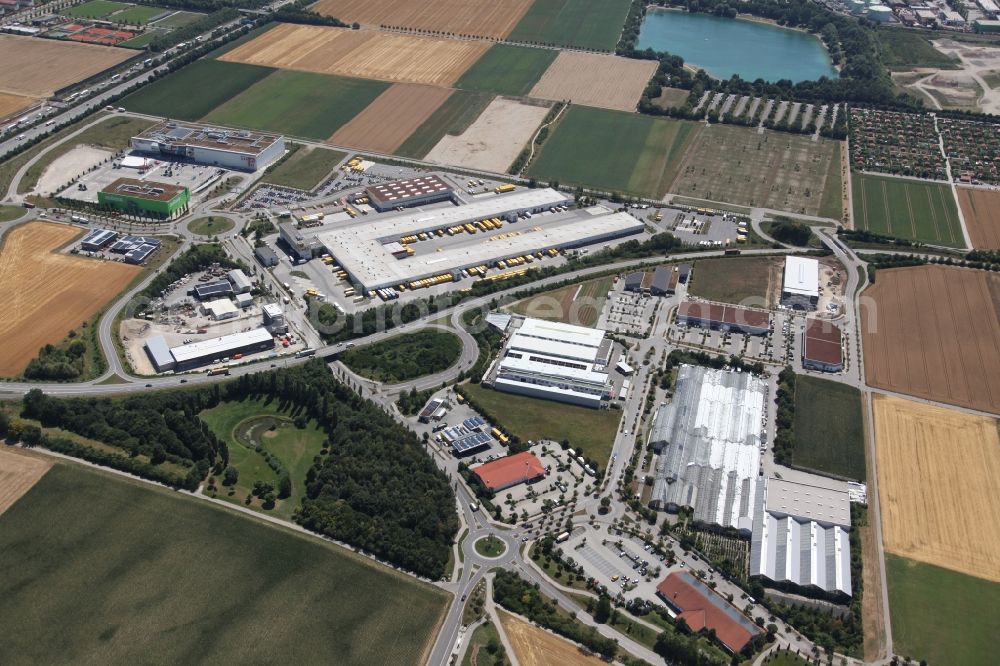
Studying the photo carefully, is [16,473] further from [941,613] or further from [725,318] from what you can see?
[941,613]

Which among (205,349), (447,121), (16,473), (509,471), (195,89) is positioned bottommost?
(447,121)

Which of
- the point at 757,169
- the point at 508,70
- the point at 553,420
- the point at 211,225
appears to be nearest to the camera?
the point at 553,420

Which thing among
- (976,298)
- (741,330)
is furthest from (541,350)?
(976,298)

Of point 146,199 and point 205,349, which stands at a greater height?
point 146,199

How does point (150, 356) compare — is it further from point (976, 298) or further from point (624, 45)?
point (624, 45)

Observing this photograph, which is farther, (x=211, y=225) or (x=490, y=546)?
(x=211, y=225)

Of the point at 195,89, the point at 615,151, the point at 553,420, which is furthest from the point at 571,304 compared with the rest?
the point at 195,89

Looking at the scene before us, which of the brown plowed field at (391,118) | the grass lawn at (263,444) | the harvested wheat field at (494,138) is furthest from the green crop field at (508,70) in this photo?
the grass lawn at (263,444)
